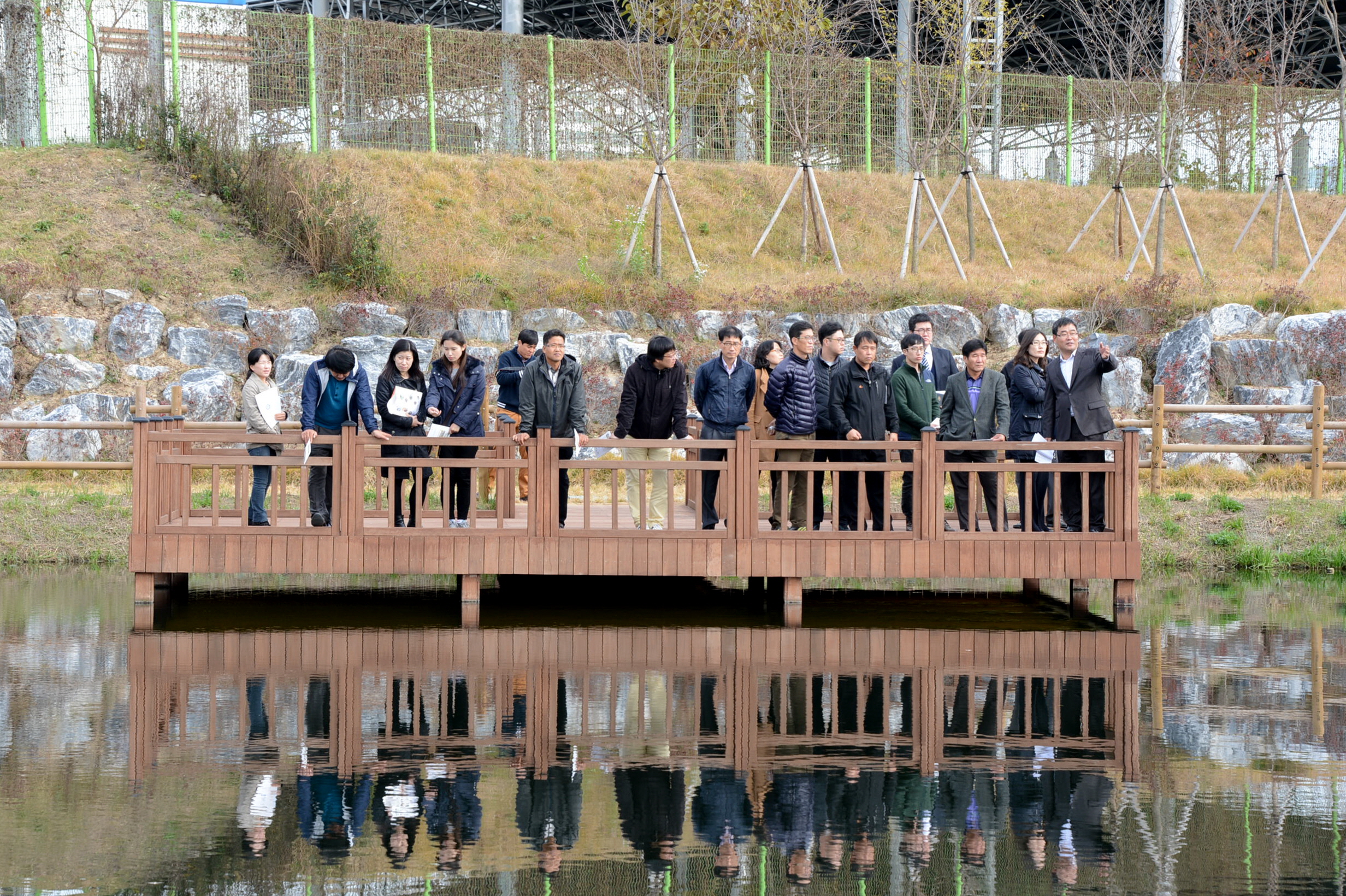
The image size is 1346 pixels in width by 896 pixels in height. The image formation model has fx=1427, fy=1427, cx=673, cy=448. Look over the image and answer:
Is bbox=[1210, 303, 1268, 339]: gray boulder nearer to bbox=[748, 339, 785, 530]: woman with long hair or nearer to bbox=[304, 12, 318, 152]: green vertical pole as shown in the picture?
bbox=[748, 339, 785, 530]: woman with long hair

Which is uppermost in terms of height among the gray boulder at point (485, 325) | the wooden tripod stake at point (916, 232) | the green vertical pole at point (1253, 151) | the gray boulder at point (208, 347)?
the green vertical pole at point (1253, 151)

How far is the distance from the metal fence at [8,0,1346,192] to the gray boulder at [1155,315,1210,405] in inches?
184

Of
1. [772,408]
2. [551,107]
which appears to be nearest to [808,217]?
[551,107]

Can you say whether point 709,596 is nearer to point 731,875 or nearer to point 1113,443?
point 1113,443

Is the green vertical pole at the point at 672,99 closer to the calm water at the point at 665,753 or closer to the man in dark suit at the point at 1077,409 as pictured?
the man in dark suit at the point at 1077,409

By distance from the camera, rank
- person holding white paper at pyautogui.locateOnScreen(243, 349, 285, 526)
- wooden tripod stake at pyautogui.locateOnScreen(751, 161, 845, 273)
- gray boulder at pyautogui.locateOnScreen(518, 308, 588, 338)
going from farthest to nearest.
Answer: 1. wooden tripod stake at pyautogui.locateOnScreen(751, 161, 845, 273)
2. gray boulder at pyautogui.locateOnScreen(518, 308, 588, 338)
3. person holding white paper at pyautogui.locateOnScreen(243, 349, 285, 526)

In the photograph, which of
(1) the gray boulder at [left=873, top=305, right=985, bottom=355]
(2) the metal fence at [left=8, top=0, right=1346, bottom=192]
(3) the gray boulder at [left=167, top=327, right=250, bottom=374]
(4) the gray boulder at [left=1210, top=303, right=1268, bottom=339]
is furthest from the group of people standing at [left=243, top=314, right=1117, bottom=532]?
(2) the metal fence at [left=8, top=0, right=1346, bottom=192]

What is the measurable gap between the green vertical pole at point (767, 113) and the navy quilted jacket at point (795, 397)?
53.3 ft

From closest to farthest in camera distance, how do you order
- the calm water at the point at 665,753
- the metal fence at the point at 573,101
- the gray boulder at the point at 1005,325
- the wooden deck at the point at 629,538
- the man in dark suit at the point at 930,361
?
1. the calm water at the point at 665,753
2. the wooden deck at the point at 629,538
3. the man in dark suit at the point at 930,361
4. the gray boulder at the point at 1005,325
5. the metal fence at the point at 573,101

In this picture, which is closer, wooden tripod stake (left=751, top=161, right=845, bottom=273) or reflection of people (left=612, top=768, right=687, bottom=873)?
reflection of people (left=612, top=768, right=687, bottom=873)

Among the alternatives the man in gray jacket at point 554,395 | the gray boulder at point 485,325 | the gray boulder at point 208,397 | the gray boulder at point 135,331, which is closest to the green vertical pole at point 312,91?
the gray boulder at point 135,331

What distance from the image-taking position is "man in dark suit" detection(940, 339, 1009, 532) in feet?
35.2

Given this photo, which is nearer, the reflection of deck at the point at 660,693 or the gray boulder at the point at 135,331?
the reflection of deck at the point at 660,693

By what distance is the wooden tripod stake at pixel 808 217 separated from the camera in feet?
71.7
